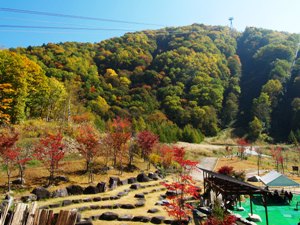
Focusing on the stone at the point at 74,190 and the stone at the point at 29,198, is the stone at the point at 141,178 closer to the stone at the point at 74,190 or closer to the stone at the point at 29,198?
the stone at the point at 74,190

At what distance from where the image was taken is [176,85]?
82812 mm

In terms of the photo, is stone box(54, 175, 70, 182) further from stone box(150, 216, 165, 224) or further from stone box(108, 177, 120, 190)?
stone box(150, 216, 165, 224)

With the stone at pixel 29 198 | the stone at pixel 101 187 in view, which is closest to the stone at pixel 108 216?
the stone at pixel 29 198

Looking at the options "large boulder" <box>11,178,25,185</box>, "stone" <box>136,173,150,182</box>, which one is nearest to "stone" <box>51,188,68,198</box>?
"large boulder" <box>11,178,25,185</box>

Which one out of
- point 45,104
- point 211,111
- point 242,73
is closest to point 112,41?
point 242,73

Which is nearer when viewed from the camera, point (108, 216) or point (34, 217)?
point (34, 217)

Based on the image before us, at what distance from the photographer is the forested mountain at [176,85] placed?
55088 millimetres

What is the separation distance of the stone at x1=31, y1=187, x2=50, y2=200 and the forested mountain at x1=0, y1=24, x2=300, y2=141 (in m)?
22.3

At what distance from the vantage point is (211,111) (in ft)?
233

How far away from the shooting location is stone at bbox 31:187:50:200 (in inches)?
684

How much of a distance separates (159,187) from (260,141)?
155ft

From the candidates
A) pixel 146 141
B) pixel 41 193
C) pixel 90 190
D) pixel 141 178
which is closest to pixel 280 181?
pixel 141 178

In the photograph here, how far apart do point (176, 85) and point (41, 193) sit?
224 feet

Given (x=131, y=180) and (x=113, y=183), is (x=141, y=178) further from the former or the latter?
(x=113, y=183)
